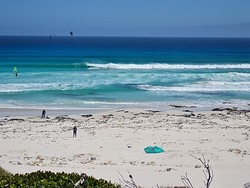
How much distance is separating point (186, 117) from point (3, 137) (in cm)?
877

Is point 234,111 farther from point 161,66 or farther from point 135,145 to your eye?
point 161,66

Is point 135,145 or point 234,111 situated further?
point 234,111

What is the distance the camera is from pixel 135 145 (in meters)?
14.5

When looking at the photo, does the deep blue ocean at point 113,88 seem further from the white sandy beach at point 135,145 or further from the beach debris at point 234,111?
the white sandy beach at point 135,145

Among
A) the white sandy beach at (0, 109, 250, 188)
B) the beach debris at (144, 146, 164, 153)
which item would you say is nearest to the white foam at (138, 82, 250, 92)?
the white sandy beach at (0, 109, 250, 188)

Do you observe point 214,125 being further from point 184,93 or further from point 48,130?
point 184,93

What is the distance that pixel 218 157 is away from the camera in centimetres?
1291

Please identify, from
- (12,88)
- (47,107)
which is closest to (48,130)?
(47,107)

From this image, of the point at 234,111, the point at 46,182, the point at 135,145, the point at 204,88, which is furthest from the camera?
the point at 204,88

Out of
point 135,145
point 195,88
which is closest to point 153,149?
point 135,145

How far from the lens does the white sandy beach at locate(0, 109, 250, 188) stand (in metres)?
11.1

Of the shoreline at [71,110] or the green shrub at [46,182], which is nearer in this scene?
the green shrub at [46,182]

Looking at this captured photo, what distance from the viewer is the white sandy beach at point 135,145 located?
11.1m

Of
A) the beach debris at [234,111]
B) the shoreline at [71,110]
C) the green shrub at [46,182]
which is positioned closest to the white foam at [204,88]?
the shoreline at [71,110]
